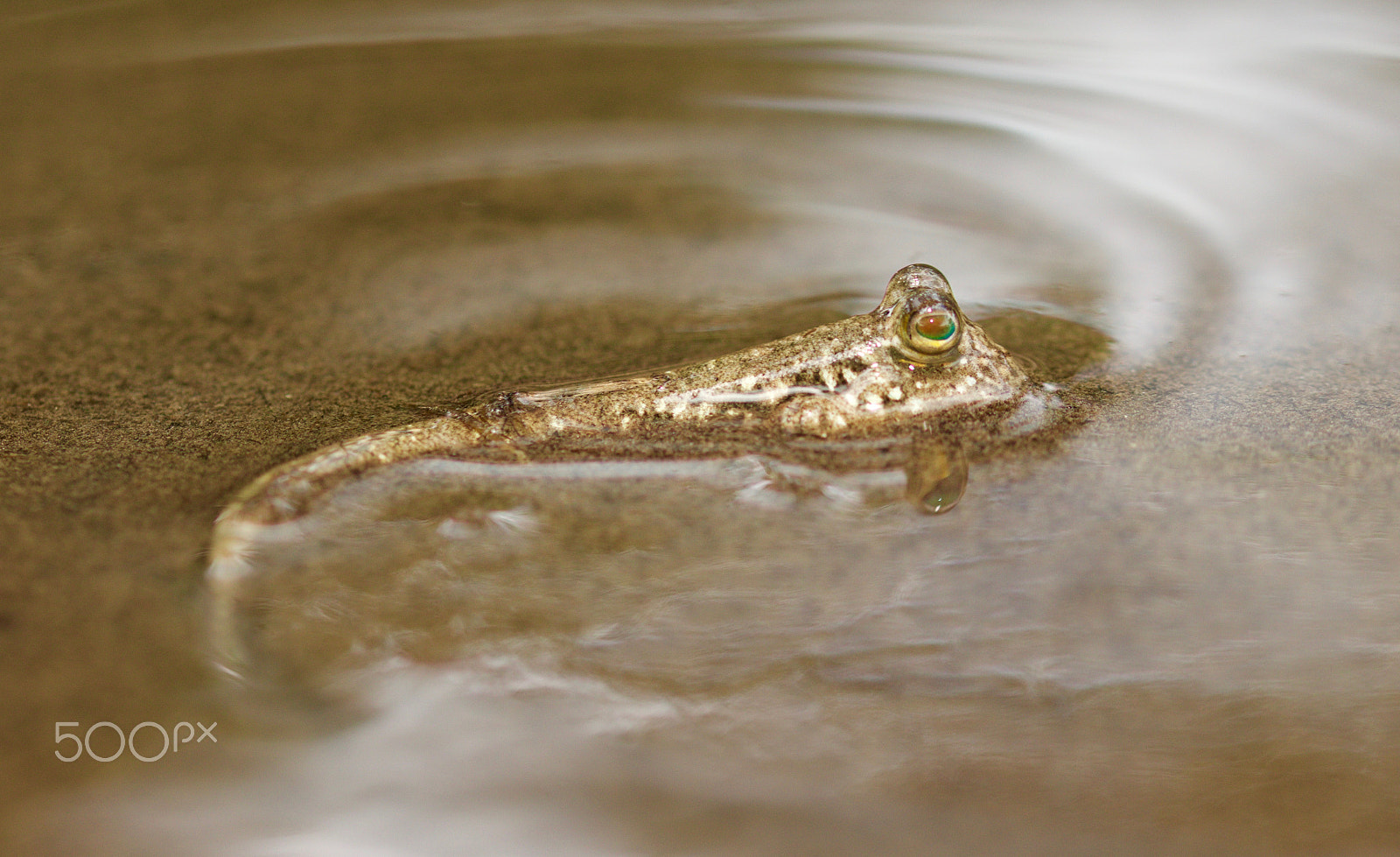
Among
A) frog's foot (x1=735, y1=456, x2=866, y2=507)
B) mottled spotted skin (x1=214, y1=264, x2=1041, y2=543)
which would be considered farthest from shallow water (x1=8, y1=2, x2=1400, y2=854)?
mottled spotted skin (x1=214, y1=264, x2=1041, y2=543)

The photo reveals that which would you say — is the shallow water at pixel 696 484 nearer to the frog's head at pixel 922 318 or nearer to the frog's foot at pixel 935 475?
the frog's foot at pixel 935 475

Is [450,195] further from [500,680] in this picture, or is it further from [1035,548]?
[1035,548]

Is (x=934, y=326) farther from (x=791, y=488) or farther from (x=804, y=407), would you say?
(x=791, y=488)

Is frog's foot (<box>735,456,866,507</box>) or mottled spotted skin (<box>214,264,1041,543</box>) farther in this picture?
mottled spotted skin (<box>214,264,1041,543</box>)

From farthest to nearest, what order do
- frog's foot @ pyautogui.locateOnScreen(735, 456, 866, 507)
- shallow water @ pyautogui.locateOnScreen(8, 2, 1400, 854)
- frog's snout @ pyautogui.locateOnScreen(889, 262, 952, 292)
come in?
1. frog's snout @ pyautogui.locateOnScreen(889, 262, 952, 292)
2. frog's foot @ pyautogui.locateOnScreen(735, 456, 866, 507)
3. shallow water @ pyautogui.locateOnScreen(8, 2, 1400, 854)

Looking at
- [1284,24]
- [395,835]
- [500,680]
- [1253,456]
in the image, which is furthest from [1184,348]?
[1284,24]

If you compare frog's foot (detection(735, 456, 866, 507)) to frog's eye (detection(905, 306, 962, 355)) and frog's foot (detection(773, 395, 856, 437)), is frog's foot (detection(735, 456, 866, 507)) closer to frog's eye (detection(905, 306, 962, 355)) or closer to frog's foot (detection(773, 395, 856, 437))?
frog's foot (detection(773, 395, 856, 437))

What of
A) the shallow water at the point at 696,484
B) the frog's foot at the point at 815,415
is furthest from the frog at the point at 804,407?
the shallow water at the point at 696,484

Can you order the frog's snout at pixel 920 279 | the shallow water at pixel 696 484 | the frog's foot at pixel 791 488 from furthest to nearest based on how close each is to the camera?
the frog's snout at pixel 920 279
the frog's foot at pixel 791 488
the shallow water at pixel 696 484

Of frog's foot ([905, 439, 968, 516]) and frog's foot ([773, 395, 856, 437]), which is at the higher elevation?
frog's foot ([773, 395, 856, 437])
